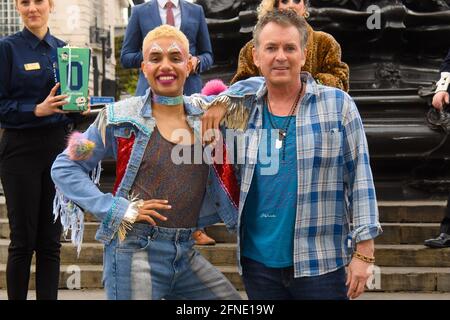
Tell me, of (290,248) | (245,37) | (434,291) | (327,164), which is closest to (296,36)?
(327,164)

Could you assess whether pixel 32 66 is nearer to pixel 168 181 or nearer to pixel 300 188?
pixel 168 181

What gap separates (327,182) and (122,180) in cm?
85

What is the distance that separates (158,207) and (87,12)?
49.2 m

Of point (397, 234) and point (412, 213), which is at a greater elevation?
point (412, 213)

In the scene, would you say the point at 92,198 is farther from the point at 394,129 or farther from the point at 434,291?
the point at 394,129

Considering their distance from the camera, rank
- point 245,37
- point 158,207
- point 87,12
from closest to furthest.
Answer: point 158,207
point 245,37
point 87,12

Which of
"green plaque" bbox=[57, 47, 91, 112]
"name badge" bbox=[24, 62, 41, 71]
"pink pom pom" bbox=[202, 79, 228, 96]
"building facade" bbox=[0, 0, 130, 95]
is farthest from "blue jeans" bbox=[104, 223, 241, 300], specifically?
"building facade" bbox=[0, 0, 130, 95]

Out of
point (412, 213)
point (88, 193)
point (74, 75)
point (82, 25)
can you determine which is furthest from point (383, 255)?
point (82, 25)

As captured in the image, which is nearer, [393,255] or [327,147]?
Answer: [327,147]

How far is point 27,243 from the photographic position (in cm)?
499

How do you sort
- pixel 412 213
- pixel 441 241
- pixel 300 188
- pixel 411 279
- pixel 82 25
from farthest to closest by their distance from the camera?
1. pixel 82 25
2. pixel 412 213
3. pixel 441 241
4. pixel 411 279
5. pixel 300 188

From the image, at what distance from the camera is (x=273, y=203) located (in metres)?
3.40

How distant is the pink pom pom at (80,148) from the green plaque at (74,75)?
1295 millimetres

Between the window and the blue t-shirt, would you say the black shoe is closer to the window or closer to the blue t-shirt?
the blue t-shirt
